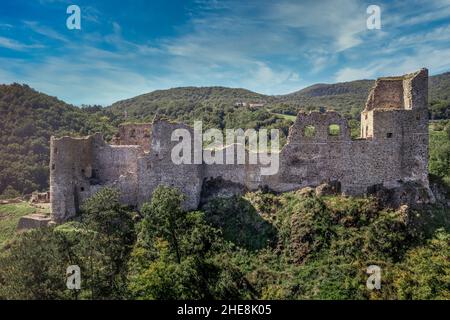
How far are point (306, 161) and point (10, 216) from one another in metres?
27.3

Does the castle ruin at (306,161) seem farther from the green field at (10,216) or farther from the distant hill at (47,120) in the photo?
the distant hill at (47,120)

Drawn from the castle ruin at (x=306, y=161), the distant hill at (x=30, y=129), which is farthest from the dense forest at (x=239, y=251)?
the distant hill at (x=30, y=129)

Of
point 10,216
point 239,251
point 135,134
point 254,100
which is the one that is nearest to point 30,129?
point 10,216

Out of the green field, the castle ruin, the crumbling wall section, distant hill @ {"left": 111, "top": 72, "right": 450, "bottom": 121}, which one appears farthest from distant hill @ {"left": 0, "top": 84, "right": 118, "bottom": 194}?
the castle ruin

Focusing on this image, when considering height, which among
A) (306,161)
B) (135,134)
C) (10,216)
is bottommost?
(10,216)

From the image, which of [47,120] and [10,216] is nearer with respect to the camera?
[10,216]

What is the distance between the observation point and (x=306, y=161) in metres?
30.1

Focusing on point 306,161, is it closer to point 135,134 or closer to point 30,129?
point 135,134

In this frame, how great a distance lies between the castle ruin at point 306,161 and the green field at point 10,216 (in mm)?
6620

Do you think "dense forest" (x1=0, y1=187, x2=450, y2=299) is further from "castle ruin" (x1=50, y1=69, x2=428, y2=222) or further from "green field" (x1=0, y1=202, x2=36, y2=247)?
"green field" (x1=0, y1=202, x2=36, y2=247)

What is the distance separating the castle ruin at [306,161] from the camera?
28516mm

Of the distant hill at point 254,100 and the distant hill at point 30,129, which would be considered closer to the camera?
the distant hill at point 30,129

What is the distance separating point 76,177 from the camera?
104 ft
